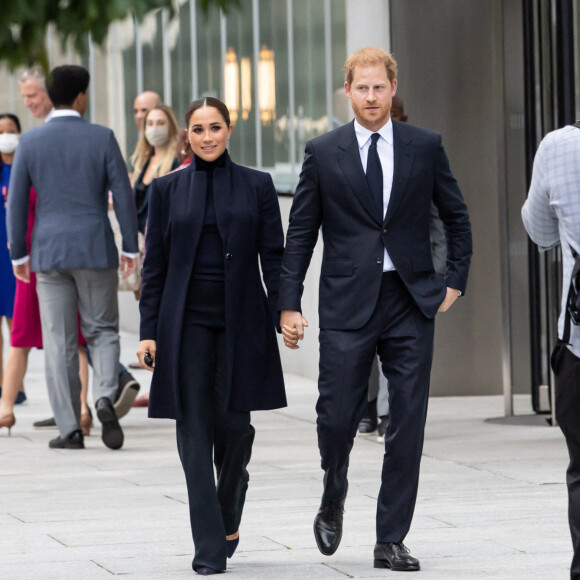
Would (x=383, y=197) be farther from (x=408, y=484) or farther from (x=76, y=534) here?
(x=76, y=534)

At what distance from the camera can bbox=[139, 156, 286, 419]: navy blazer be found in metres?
5.86

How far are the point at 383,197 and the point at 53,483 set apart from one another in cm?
294

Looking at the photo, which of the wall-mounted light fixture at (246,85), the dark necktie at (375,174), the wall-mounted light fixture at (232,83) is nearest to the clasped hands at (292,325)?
the dark necktie at (375,174)

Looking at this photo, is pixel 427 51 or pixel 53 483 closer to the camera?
pixel 53 483

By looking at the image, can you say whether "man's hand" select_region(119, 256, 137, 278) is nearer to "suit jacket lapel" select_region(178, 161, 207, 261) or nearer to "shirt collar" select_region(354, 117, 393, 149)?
"suit jacket lapel" select_region(178, 161, 207, 261)

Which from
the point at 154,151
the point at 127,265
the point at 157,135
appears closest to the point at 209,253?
the point at 127,265

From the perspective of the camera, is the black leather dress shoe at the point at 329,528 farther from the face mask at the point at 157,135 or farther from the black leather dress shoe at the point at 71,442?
the face mask at the point at 157,135

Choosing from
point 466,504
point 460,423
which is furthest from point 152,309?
point 460,423

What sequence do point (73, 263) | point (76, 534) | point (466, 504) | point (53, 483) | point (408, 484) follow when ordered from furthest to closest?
point (73, 263)
point (53, 483)
point (466, 504)
point (76, 534)
point (408, 484)

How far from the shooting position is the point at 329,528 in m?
5.95

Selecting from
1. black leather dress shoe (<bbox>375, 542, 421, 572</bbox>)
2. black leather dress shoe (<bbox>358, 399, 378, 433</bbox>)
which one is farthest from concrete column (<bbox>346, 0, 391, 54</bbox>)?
black leather dress shoe (<bbox>375, 542, 421, 572</bbox>)

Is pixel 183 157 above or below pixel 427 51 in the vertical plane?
below

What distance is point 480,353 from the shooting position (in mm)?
11383

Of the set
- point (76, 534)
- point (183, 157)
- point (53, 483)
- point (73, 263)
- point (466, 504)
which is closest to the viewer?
point (76, 534)
